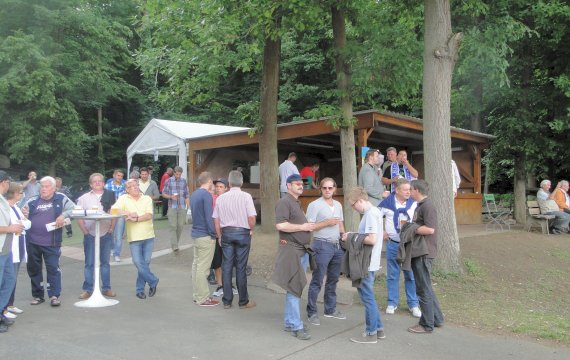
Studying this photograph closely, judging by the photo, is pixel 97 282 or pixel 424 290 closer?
pixel 424 290

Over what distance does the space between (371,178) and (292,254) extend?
11.7 ft

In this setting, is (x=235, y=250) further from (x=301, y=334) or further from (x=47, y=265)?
(x=47, y=265)

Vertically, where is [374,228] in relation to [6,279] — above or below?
above

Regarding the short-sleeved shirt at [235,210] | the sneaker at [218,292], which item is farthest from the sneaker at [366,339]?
the sneaker at [218,292]

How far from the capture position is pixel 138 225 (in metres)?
7.29

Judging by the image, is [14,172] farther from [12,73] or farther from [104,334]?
[104,334]

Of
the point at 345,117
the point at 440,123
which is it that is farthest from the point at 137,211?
the point at 440,123

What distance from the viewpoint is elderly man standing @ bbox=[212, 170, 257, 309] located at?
670 centimetres

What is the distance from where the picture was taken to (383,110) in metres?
12.5

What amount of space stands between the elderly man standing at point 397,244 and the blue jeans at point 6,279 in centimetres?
447

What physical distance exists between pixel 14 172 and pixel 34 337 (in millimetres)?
24849

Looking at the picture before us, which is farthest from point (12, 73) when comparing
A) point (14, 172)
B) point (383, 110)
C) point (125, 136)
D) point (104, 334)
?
point (104, 334)

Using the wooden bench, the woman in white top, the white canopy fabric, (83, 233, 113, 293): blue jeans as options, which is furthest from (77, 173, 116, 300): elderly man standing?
the wooden bench

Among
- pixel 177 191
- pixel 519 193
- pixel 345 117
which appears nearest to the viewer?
pixel 345 117
